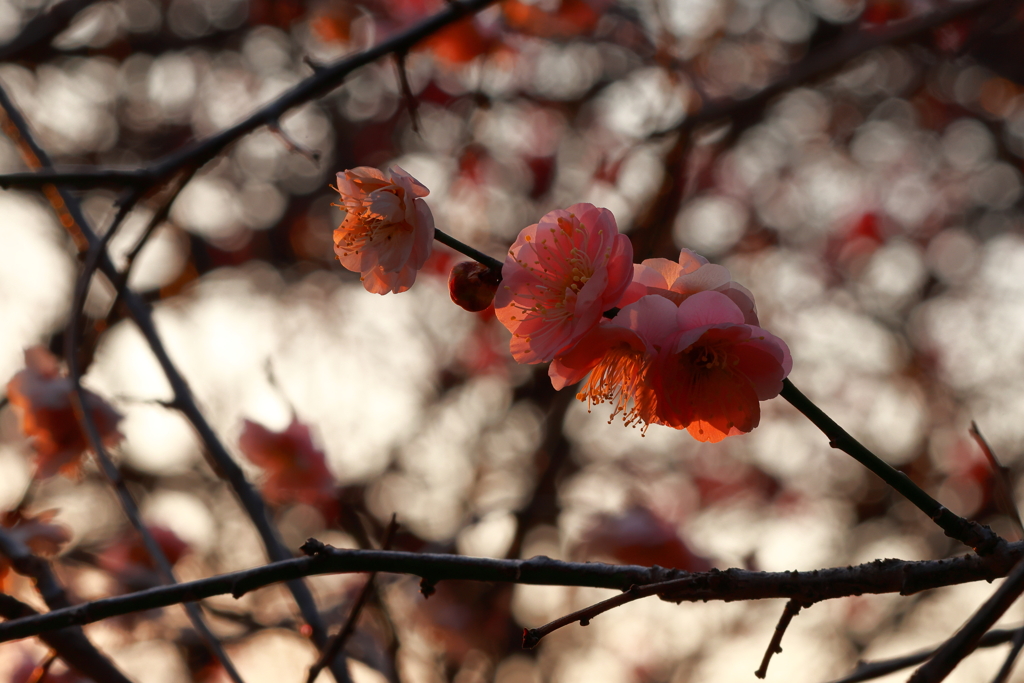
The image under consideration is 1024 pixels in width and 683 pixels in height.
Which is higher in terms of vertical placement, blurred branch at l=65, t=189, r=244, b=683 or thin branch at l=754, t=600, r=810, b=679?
blurred branch at l=65, t=189, r=244, b=683

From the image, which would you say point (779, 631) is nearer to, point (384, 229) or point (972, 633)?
point (972, 633)

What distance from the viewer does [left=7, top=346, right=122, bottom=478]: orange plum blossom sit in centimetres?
229

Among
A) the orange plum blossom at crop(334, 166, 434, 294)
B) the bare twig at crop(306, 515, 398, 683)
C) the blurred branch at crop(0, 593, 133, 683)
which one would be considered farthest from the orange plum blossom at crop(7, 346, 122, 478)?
the bare twig at crop(306, 515, 398, 683)

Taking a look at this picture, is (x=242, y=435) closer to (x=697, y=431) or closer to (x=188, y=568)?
(x=188, y=568)

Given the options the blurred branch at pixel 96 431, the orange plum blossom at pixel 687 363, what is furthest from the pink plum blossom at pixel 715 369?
the blurred branch at pixel 96 431

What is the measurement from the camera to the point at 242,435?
10.3 ft

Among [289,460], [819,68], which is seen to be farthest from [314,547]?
[289,460]

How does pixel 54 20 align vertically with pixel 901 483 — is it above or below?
above

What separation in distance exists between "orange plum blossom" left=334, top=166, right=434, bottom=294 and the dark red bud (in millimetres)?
88

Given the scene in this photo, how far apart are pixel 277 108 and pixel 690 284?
98 cm

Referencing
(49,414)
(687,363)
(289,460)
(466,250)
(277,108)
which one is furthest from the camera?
(289,460)

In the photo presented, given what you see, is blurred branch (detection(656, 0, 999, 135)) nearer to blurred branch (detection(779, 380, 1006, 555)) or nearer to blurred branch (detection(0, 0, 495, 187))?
blurred branch (detection(0, 0, 495, 187))

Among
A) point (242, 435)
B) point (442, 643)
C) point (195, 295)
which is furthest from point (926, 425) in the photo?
point (195, 295)

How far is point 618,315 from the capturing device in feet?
3.00
